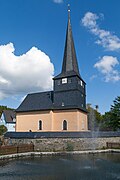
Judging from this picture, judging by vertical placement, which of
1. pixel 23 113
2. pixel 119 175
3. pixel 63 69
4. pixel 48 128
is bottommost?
pixel 119 175

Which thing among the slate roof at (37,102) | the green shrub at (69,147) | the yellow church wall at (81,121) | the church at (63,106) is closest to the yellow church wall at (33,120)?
the church at (63,106)

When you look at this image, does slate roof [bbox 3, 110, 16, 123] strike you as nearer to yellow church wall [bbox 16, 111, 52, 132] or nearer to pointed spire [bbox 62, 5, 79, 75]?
yellow church wall [bbox 16, 111, 52, 132]

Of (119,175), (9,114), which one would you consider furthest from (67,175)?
(9,114)

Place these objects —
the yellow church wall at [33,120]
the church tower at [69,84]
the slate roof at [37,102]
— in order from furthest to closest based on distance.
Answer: the slate roof at [37,102]
the yellow church wall at [33,120]
the church tower at [69,84]

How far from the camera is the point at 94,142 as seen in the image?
2702cm

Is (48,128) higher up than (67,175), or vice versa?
(48,128)

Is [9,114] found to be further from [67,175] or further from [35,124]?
[67,175]

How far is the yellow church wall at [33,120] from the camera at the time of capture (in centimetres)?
3623

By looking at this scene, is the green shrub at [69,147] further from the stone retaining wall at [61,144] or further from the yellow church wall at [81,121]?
the yellow church wall at [81,121]

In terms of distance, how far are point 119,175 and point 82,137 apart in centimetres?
1364

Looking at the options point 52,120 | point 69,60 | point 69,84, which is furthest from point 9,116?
point 69,60

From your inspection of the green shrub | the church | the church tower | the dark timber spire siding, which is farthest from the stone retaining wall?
the dark timber spire siding

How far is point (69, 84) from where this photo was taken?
36094 mm

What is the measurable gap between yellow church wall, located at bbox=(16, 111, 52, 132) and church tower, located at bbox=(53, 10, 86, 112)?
8.23 ft
